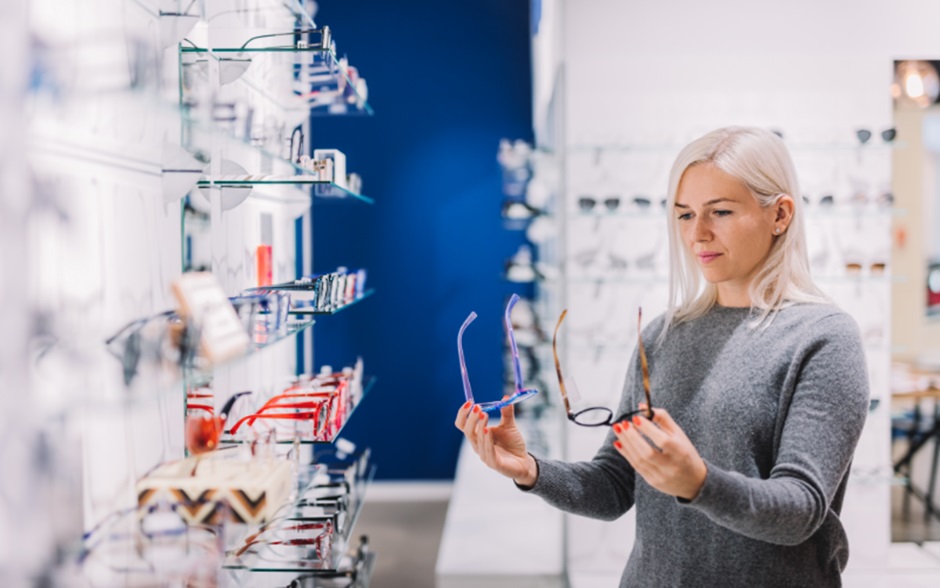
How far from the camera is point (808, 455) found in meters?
1.30

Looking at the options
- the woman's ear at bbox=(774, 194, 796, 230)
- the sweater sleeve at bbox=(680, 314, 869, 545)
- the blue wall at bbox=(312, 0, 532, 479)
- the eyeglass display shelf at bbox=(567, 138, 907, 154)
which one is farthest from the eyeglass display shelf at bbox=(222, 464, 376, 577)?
the blue wall at bbox=(312, 0, 532, 479)

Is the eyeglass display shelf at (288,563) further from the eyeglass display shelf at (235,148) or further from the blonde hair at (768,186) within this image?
the blonde hair at (768,186)

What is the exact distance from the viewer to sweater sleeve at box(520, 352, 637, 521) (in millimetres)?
1573

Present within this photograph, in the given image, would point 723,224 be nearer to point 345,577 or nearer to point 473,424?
point 473,424

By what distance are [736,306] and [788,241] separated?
17cm

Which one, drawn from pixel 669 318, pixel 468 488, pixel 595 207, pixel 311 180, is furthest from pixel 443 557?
pixel 669 318

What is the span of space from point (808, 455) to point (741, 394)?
0.19 meters

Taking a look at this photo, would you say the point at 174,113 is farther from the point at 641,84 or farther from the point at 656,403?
the point at 641,84

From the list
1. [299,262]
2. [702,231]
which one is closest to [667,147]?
[299,262]

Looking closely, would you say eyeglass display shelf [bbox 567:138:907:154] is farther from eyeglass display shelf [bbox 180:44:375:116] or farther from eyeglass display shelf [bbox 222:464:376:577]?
eyeglass display shelf [bbox 222:464:376:577]

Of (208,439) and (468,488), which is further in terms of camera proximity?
(468,488)

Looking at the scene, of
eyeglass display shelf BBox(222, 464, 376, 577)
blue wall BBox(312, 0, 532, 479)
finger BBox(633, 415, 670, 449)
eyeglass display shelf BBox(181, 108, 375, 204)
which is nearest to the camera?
finger BBox(633, 415, 670, 449)

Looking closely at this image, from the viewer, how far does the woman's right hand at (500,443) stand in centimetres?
147

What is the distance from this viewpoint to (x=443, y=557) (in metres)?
4.24
